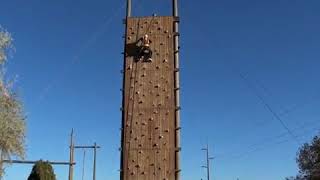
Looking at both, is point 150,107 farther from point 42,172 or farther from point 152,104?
point 42,172

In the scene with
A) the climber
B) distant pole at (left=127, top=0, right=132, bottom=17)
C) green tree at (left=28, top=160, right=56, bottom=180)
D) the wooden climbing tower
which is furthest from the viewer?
green tree at (left=28, top=160, right=56, bottom=180)

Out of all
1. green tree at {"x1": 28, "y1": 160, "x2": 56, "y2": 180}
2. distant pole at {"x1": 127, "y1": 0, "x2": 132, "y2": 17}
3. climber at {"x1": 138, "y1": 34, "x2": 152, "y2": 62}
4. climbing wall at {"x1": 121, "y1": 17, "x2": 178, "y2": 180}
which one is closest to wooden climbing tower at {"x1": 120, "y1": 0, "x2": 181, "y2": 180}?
climbing wall at {"x1": 121, "y1": 17, "x2": 178, "y2": 180}

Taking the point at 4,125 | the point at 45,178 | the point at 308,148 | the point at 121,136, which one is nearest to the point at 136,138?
the point at 121,136

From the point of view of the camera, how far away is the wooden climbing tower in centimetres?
1872

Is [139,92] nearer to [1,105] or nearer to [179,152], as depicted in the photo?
[179,152]

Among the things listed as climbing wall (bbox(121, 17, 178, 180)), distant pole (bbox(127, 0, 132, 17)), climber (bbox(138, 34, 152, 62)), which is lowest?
climbing wall (bbox(121, 17, 178, 180))

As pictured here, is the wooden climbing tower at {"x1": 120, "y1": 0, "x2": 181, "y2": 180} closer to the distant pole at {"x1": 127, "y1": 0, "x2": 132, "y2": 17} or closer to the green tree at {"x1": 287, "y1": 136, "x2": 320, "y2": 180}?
the distant pole at {"x1": 127, "y1": 0, "x2": 132, "y2": 17}

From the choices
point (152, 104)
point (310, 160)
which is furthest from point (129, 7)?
point (310, 160)

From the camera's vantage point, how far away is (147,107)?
62.9 ft

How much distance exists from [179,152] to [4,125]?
1011 centimetres

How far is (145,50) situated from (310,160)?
37320 mm

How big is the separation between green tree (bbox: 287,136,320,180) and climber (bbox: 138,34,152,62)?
35665 millimetres

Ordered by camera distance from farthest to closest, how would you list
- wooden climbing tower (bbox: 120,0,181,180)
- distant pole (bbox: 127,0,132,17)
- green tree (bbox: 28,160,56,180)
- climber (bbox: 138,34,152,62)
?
green tree (bbox: 28,160,56,180) → distant pole (bbox: 127,0,132,17) → climber (bbox: 138,34,152,62) → wooden climbing tower (bbox: 120,0,181,180)

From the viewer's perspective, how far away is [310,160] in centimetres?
5366
